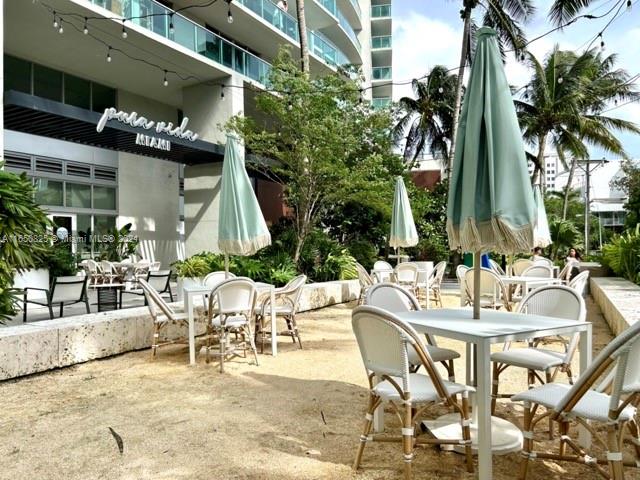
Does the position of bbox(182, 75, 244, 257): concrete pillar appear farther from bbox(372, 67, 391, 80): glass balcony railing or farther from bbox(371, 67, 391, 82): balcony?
bbox(372, 67, 391, 80): glass balcony railing

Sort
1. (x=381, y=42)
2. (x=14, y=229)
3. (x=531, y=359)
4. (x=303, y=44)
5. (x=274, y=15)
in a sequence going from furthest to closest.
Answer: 1. (x=381, y=42)
2. (x=274, y=15)
3. (x=303, y=44)
4. (x=14, y=229)
5. (x=531, y=359)

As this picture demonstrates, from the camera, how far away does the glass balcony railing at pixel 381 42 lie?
1500 inches

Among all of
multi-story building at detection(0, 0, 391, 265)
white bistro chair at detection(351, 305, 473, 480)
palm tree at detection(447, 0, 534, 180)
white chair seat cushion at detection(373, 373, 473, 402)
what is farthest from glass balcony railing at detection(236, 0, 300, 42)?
white chair seat cushion at detection(373, 373, 473, 402)

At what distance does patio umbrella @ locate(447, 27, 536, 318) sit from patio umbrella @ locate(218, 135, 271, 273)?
11.2ft

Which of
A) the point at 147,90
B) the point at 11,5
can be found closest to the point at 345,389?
the point at 11,5

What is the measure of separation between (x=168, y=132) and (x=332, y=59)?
422 inches

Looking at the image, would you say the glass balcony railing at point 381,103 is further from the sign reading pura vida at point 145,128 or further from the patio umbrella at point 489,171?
the patio umbrella at point 489,171

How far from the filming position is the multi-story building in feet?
42.7

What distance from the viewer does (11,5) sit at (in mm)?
12141

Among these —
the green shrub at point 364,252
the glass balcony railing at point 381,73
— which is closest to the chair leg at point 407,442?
the green shrub at point 364,252

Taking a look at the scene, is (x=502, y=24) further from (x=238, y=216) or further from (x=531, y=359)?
(x=531, y=359)

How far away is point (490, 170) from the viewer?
3.11 meters

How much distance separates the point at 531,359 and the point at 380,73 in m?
37.3

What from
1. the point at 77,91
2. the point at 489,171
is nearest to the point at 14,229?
the point at 489,171
